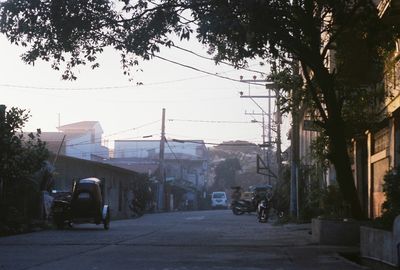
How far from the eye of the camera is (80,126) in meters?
88.2

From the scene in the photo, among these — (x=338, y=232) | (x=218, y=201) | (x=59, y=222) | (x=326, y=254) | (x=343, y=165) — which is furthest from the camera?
→ (x=218, y=201)

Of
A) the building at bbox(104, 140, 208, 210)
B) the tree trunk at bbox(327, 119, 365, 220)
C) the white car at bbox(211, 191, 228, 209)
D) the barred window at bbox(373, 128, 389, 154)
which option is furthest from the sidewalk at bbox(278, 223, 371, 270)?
the white car at bbox(211, 191, 228, 209)

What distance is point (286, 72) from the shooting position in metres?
16.6

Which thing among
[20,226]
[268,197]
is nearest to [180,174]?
[268,197]

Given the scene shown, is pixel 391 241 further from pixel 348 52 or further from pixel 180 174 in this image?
pixel 180 174

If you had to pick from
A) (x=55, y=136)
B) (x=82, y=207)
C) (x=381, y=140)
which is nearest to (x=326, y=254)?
(x=381, y=140)

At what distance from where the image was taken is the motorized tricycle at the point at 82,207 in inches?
869

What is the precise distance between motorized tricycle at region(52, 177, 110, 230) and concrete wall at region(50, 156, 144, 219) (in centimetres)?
958

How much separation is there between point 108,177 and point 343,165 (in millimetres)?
29726

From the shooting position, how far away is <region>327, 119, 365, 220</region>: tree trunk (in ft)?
48.8

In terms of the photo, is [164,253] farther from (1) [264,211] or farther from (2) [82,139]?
(2) [82,139]

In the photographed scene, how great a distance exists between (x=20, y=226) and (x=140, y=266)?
1062 centimetres

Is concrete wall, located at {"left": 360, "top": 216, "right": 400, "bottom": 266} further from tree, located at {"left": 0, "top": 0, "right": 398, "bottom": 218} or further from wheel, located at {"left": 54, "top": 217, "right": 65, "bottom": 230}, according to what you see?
wheel, located at {"left": 54, "top": 217, "right": 65, "bottom": 230}

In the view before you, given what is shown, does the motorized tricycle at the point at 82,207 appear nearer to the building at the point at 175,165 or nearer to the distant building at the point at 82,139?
the building at the point at 175,165
